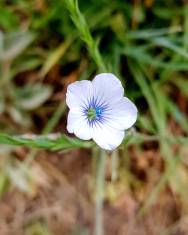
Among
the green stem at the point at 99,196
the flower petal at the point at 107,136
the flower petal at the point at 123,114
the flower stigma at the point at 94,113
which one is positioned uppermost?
the green stem at the point at 99,196

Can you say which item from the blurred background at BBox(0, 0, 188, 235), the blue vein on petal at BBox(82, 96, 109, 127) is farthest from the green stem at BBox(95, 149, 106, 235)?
the blue vein on petal at BBox(82, 96, 109, 127)

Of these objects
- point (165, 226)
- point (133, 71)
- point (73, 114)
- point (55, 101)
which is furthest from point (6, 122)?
point (73, 114)

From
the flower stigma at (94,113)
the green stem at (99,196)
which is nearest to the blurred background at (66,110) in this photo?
the green stem at (99,196)

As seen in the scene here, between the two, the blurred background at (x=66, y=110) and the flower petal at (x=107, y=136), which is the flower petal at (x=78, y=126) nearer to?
the flower petal at (x=107, y=136)

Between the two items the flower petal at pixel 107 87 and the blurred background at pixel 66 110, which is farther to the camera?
the blurred background at pixel 66 110

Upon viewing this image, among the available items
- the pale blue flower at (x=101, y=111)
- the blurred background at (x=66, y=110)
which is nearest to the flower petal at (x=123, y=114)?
the pale blue flower at (x=101, y=111)

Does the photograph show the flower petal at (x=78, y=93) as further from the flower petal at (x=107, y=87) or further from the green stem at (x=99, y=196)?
the green stem at (x=99, y=196)

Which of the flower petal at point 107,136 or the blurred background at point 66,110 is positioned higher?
the blurred background at point 66,110
